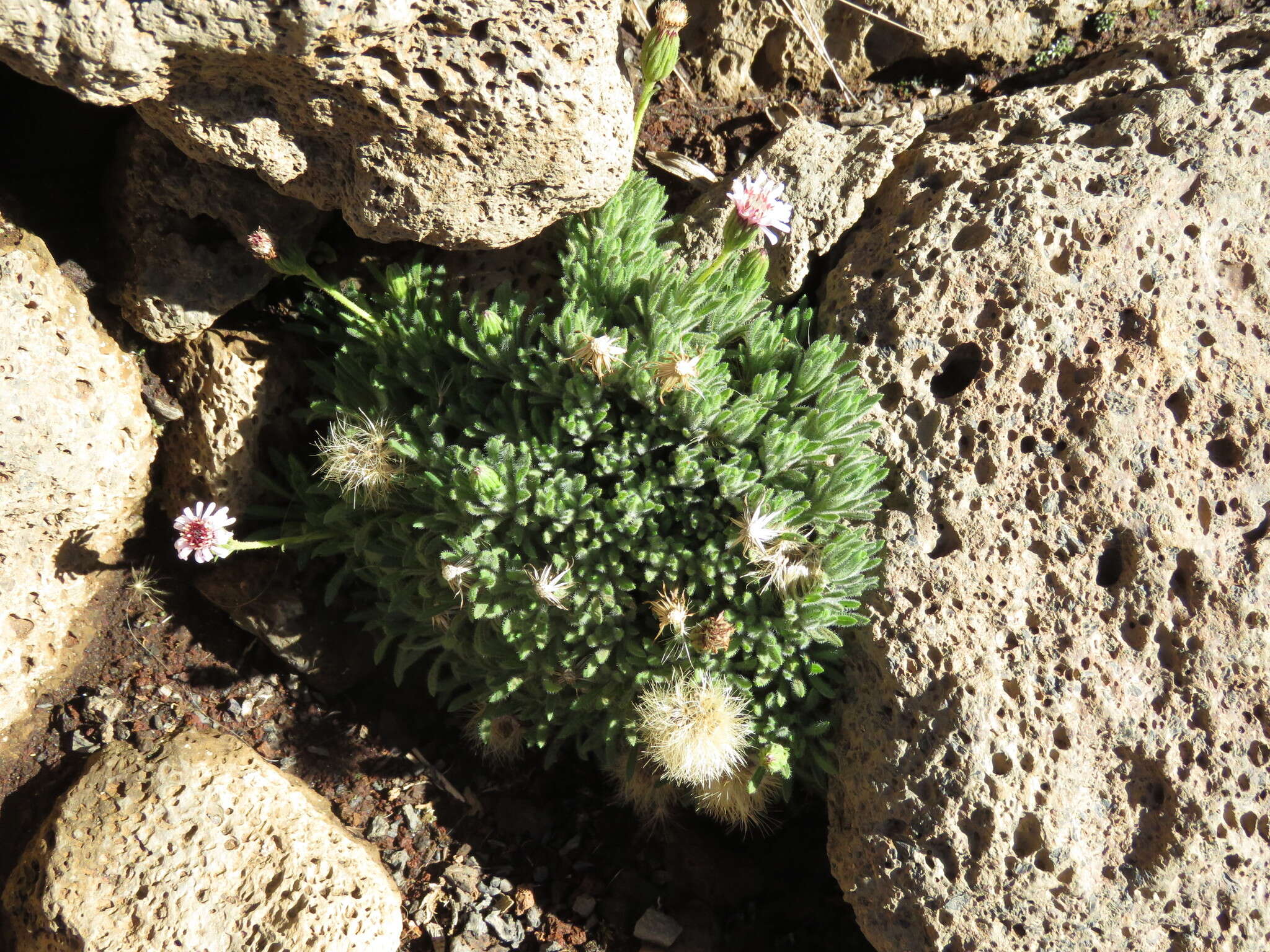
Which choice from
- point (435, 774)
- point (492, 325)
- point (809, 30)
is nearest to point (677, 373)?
point (492, 325)

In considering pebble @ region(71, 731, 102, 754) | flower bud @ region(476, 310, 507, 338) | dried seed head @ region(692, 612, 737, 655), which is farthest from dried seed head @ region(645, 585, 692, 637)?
pebble @ region(71, 731, 102, 754)

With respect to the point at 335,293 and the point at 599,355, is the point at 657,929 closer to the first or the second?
the point at 599,355

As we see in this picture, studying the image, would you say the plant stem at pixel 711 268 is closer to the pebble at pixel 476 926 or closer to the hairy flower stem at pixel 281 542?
the hairy flower stem at pixel 281 542

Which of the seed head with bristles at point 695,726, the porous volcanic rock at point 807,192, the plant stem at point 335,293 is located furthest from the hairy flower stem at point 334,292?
the seed head with bristles at point 695,726

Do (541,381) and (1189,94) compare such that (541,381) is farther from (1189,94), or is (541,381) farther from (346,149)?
(1189,94)

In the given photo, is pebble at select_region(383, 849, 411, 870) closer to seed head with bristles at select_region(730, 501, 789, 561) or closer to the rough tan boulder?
the rough tan boulder
